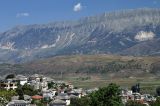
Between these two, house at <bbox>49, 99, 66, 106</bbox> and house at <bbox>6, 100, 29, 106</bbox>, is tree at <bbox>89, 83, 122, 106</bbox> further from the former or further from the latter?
house at <bbox>49, 99, 66, 106</bbox>

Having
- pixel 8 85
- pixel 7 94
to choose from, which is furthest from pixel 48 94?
pixel 7 94

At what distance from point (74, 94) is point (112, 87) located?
49.0 meters

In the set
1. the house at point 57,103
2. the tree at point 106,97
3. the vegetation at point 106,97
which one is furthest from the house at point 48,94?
the tree at point 106,97

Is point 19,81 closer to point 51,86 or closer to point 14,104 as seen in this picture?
point 51,86

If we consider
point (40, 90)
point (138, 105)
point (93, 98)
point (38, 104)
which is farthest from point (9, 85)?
point (93, 98)

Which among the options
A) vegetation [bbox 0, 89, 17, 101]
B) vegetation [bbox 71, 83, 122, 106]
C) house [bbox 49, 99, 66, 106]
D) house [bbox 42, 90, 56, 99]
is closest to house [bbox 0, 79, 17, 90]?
house [bbox 42, 90, 56, 99]

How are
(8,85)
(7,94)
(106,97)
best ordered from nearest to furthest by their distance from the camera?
(106,97) → (7,94) → (8,85)

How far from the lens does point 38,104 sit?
87688 mm

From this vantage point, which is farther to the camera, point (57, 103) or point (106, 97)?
point (57, 103)

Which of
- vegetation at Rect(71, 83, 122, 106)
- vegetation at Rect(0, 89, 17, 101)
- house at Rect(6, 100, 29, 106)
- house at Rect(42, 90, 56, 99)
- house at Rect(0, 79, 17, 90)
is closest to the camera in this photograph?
vegetation at Rect(71, 83, 122, 106)

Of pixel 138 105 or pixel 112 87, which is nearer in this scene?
pixel 112 87

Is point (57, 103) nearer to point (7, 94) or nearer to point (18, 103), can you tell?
point (7, 94)

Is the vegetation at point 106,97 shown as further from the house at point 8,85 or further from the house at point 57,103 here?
the house at point 8,85

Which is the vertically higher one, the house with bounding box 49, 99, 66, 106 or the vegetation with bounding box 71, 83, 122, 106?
the vegetation with bounding box 71, 83, 122, 106
